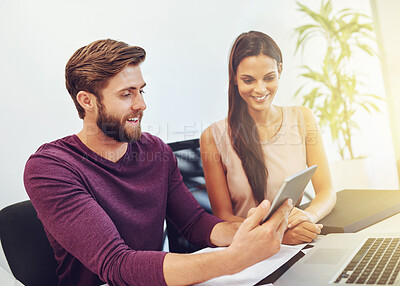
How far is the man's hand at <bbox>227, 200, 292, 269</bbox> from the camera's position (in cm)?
97

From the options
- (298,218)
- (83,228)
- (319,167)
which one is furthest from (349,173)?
(83,228)

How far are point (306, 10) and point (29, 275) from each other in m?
2.21

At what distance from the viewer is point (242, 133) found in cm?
202

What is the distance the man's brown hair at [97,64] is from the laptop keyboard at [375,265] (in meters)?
0.99

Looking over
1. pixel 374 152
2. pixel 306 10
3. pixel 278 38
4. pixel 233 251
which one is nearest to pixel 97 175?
pixel 233 251

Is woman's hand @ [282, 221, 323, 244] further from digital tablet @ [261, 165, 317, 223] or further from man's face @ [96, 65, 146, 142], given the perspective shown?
man's face @ [96, 65, 146, 142]

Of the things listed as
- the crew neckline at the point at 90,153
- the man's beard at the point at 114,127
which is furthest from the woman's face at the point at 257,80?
the crew neckline at the point at 90,153

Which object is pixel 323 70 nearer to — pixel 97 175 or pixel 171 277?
pixel 97 175

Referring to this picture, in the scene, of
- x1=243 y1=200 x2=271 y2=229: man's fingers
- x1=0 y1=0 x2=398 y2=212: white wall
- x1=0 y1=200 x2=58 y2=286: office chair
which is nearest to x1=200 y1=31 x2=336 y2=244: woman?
x1=0 y1=0 x2=398 y2=212: white wall

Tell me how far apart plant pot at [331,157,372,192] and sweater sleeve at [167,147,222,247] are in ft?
4.74

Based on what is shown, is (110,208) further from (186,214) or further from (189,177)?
(189,177)

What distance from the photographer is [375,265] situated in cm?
100

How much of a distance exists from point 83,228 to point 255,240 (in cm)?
47

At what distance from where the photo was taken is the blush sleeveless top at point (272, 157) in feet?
6.44
